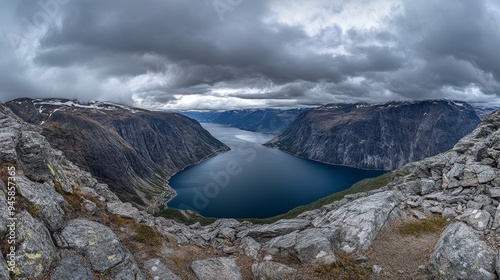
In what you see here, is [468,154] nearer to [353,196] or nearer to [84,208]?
[353,196]

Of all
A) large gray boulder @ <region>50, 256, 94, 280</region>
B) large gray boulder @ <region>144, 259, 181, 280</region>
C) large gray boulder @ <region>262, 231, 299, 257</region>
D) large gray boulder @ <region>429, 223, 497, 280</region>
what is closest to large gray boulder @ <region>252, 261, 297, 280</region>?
large gray boulder @ <region>262, 231, 299, 257</region>

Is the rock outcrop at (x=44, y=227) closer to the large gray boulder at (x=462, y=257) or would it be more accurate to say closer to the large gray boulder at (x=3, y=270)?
the large gray boulder at (x=3, y=270)

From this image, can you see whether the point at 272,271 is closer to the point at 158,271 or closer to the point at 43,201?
the point at 158,271

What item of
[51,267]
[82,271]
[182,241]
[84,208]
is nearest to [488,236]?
[182,241]

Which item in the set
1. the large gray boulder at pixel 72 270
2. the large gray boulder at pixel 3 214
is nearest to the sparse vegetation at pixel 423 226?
the large gray boulder at pixel 72 270

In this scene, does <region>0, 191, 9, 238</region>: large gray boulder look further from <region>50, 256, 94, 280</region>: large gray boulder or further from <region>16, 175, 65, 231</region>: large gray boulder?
<region>50, 256, 94, 280</region>: large gray boulder

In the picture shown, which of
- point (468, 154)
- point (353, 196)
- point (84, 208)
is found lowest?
point (353, 196)
